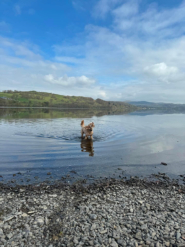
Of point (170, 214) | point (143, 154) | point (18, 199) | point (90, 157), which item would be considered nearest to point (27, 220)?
point (18, 199)

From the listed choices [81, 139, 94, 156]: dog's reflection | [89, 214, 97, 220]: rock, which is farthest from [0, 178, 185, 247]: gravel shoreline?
[81, 139, 94, 156]: dog's reflection

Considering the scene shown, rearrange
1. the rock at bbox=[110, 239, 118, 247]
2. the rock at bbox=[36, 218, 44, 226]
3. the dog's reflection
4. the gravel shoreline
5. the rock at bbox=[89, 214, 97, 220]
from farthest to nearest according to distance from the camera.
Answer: the dog's reflection, the rock at bbox=[89, 214, 97, 220], the rock at bbox=[36, 218, 44, 226], the gravel shoreline, the rock at bbox=[110, 239, 118, 247]

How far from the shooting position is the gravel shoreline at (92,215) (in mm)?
4992

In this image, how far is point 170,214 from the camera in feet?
20.6

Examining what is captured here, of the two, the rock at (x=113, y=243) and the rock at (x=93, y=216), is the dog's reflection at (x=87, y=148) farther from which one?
the rock at (x=113, y=243)

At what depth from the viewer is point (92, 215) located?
602 centimetres

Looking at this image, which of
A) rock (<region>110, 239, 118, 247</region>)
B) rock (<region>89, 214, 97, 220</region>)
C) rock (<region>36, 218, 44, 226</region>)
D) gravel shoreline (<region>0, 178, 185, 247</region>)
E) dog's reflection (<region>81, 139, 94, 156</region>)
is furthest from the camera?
dog's reflection (<region>81, 139, 94, 156</region>)

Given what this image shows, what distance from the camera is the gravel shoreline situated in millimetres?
4992

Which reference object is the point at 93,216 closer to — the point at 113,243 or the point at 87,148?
the point at 113,243

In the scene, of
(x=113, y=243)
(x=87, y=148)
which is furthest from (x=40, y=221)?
(x=87, y=148)

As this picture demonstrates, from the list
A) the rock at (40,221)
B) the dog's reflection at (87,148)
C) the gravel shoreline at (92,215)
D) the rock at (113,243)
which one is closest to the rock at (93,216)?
the gravel shoreline at (92,215)

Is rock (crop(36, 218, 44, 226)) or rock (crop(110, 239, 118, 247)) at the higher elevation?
rock (crop(36, 218, 44, 226))

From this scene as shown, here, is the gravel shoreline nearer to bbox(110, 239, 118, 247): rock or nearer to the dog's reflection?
bbox(110, 239, 118, 247): rock

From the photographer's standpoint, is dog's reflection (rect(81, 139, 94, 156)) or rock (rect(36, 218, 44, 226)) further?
dog's reflection (rect(81, 139, 94, 156))
